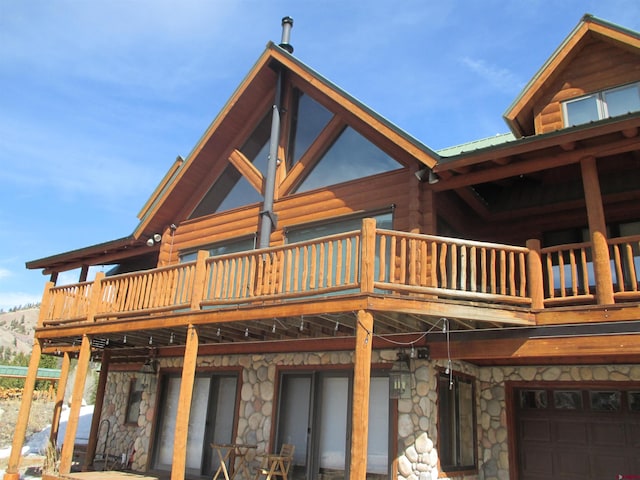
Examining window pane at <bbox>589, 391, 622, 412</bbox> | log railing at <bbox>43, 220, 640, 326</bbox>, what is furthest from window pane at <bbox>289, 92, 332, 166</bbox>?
window pane at <bbox>589, 391, 622, 412</bbox>

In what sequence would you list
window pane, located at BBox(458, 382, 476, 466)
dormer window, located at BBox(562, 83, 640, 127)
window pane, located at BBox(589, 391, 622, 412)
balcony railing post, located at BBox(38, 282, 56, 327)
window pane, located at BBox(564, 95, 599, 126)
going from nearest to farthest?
window pane, located at BBox(589, 391, 622, 412) < window pane, located at BBox(458, 382, 476, 466) < dormer window, located at BBox(562, 83, 640, 127) < window pane, located at BBox(564, 95, 599, 126) < balcony railing post, located at BBox(38, 282, 56, 327)

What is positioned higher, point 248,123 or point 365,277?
point 248,123

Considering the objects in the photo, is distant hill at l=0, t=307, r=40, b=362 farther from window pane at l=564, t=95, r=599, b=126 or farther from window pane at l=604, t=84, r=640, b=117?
window pane at l=604, t=84, r=640, b=117

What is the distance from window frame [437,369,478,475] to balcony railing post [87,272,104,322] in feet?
23.6

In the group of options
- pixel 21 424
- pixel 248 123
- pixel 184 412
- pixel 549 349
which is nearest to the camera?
pixel 549 349

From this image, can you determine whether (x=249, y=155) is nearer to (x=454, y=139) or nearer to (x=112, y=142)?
(x=454, y=139)

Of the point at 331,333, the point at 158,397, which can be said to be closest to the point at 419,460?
the point at 331,333

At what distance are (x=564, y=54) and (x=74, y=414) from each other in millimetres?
12064

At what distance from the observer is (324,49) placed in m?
14.9

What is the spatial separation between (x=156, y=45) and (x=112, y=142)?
6386 mm

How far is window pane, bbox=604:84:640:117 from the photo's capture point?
10789 millimetres

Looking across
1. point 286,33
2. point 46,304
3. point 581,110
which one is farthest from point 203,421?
point 581,110

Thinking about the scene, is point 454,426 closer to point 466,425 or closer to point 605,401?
point 466,425

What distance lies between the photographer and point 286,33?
14469mm
